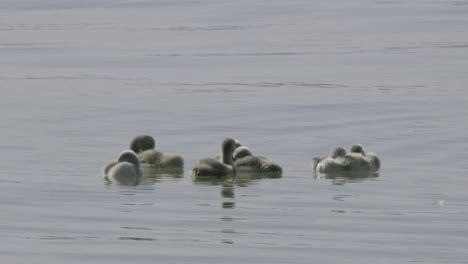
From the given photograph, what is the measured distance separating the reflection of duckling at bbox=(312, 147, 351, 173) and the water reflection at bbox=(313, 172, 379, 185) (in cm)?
5

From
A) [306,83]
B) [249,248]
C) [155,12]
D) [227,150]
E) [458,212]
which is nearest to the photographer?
[249,248]

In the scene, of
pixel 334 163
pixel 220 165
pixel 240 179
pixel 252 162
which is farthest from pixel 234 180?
pixel 334 163

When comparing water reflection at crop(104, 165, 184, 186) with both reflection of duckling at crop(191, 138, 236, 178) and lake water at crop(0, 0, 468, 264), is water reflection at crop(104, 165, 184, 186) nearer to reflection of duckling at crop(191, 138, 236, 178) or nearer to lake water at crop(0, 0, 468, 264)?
lake water at crop(0, 0, 468, 264)

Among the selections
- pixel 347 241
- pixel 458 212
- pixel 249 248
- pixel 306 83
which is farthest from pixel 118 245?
pixel 306 83

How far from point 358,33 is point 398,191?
1648 centimetres

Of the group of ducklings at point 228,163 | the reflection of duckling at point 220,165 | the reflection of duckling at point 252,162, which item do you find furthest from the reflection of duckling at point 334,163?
the reflection of duckling at point 220,165

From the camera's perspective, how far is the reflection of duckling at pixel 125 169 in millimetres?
16750

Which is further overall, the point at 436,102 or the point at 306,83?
the point at 306,83

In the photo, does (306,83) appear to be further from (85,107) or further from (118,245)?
(118,245)

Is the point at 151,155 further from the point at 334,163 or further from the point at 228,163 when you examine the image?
the point at 334,163

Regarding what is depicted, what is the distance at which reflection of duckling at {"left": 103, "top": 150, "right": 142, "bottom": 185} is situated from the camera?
55.0ft

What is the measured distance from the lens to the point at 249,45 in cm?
3080

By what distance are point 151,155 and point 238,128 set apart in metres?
2.76

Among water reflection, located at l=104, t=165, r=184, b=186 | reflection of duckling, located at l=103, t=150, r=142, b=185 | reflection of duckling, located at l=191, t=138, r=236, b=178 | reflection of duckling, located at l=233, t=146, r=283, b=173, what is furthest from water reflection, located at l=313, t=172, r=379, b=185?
reflection of duckling, located at l=103, t=150, r=142, b=185
